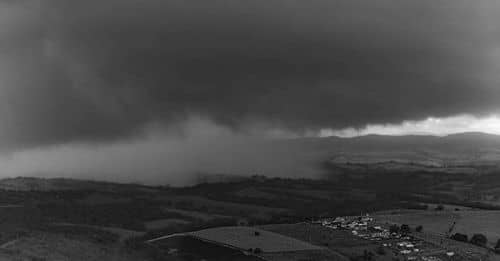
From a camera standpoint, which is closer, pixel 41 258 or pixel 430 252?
pixel 41 258

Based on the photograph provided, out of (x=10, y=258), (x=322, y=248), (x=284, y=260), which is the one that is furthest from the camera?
(x=322, y=248)

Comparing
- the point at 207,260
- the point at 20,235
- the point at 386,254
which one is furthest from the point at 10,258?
the point at 386,254

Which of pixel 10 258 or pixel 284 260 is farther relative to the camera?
pixel 284 260

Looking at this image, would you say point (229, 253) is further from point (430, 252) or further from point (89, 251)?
point (430, 252)

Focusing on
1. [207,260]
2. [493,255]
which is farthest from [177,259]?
[493,255]

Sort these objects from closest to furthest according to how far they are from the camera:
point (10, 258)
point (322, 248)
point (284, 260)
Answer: point (10, 258)
point (284, 260)
point (322, 248)

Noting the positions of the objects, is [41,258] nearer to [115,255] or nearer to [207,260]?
[115,255]

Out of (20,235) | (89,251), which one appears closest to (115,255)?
(89,251)

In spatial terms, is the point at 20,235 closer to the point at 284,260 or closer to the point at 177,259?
the point at 177,259
